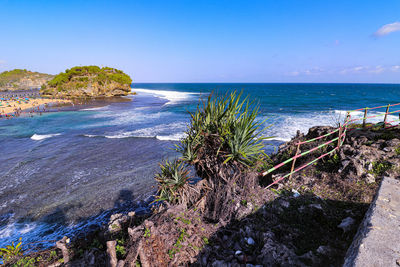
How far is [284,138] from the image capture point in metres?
16.5

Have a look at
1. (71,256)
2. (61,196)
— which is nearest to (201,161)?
(71,256)

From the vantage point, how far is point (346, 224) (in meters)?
3.56

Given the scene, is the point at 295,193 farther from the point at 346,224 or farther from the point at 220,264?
the point at 220,264

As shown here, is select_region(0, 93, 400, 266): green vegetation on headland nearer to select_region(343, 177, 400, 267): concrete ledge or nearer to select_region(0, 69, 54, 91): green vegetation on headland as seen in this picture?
select_region(343, 177, 400, 267): concrete ledge

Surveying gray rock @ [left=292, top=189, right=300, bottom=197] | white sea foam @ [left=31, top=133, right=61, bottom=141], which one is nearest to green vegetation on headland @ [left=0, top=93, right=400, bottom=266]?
gray rock @ [left=292, top=189, right=300, bottom=197]

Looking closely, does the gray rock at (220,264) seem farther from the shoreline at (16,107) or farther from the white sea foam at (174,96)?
the white sea foam at (174,96)

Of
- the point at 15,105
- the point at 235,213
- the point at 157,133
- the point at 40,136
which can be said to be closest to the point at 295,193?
the point at 235,213

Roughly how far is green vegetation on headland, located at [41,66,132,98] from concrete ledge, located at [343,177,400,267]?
73972 millimetres

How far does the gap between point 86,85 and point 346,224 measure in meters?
74.4

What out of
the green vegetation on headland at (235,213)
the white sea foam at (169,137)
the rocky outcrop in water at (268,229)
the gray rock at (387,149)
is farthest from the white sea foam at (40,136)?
the gray rock at (387,149)

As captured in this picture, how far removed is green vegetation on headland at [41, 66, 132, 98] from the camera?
6394cm

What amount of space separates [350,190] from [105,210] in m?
7.91

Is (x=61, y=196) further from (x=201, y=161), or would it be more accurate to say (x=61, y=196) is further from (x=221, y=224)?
(x=221, y=224)

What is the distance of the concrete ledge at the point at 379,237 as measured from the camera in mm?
2320
